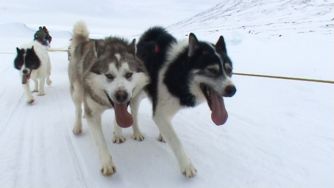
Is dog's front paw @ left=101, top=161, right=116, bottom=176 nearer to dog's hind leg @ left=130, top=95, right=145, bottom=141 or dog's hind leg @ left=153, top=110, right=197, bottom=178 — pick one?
dog's hind leg @ left=153, top=110, right=197, bottom=178

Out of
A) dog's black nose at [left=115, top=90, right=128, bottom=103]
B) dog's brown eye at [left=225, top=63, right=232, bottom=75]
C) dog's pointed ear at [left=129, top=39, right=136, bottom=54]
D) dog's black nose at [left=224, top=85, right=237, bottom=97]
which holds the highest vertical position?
dog's pointed ear at [left=129, top=39, right=136, bottom=54]

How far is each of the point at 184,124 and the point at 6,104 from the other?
2.87 metres

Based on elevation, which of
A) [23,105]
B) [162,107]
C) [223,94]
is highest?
[223,94]

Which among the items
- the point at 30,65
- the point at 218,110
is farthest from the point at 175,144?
the point at 30,65

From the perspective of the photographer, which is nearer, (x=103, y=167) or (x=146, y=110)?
(x=103, y=167)

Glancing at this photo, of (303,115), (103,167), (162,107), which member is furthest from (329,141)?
(103,167)

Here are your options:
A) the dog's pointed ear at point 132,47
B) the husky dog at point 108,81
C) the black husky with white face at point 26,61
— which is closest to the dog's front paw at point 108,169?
the husky dog at point 108,81

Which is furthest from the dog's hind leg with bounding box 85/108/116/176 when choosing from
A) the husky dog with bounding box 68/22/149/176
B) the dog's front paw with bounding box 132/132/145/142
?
the dog's front paw with bounding box 132/132/145/142

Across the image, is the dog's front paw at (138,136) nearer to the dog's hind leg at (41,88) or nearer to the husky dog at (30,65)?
the husky dog at (30,65)

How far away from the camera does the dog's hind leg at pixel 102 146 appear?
3027mm

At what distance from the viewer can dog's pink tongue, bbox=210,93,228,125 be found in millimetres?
2973

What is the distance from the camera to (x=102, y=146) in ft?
10.3

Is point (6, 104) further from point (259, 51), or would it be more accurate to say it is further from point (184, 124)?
point (259, 51)

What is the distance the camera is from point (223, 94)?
2898mm
